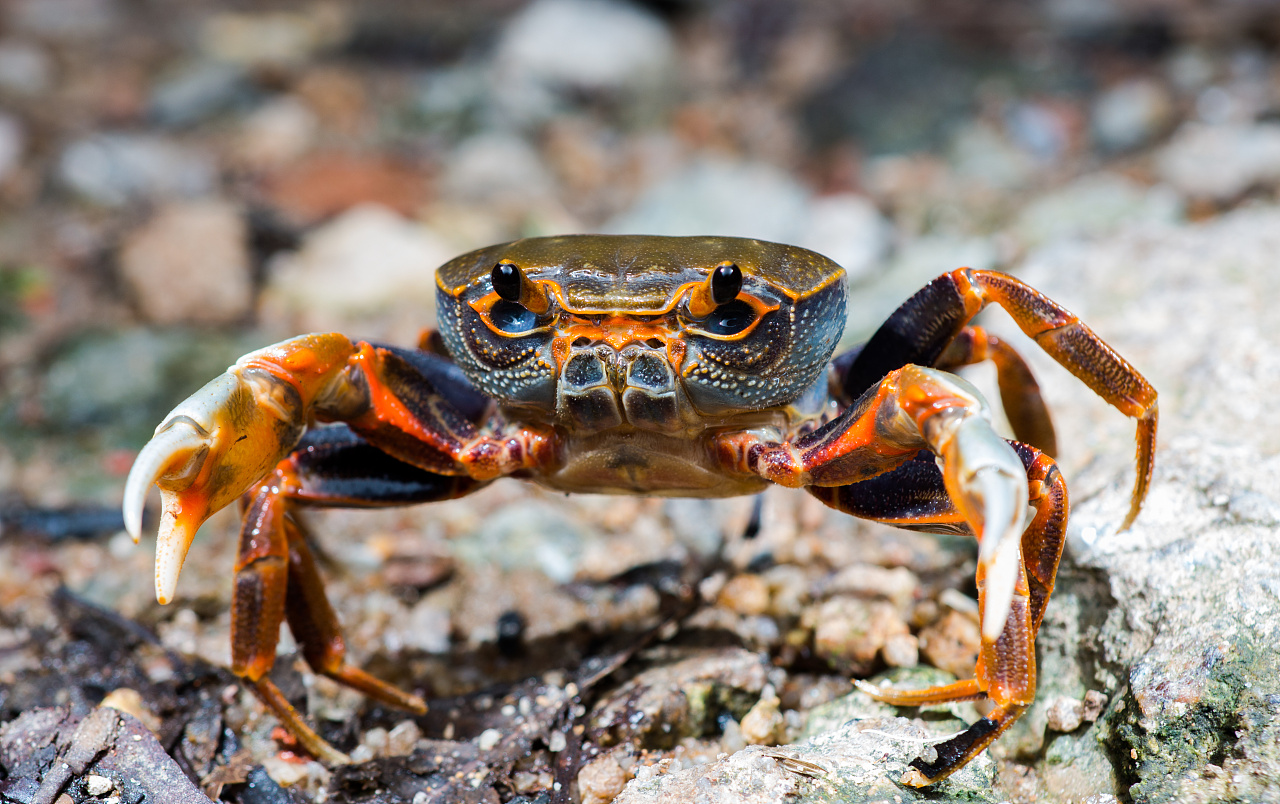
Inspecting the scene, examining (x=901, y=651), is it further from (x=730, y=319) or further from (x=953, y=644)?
(x=730, y=319)

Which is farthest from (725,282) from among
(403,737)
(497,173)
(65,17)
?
(65,17)

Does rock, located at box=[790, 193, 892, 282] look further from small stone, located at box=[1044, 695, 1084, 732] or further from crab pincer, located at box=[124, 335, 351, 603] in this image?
crab pincer, located at box=[124, 335, 351, 603]

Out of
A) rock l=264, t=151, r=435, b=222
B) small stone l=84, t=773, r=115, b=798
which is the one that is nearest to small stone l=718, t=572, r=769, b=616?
small stone l=84, t=773, r=115, b=798

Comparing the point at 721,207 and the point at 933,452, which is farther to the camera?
the point at 721,207

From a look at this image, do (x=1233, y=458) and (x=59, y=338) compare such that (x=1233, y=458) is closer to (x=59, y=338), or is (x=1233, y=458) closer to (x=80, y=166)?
(x=59, y=338)

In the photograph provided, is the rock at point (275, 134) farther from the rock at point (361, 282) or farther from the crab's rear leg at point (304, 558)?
the crab's rear leg at point (304, 558)

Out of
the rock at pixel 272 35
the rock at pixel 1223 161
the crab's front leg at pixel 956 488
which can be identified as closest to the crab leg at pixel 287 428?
the crab's front leg at pixel 956 488
